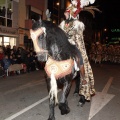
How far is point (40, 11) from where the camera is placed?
2845cm

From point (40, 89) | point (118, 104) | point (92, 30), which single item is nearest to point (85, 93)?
point (118, 104)

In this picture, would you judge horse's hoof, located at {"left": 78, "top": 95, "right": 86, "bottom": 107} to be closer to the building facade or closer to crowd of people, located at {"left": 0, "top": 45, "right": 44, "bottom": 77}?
crowd of people, located at {"left": 0, "top": 45, "right": 44, "bottom": 77}

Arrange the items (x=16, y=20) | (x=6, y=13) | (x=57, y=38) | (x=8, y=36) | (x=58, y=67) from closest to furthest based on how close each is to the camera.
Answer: (x=57, y=38), (x=58, y=67), (x=8, y=36), (x=6, y=13), (x=16, y=20)

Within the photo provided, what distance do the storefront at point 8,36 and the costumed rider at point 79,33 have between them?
1468cm

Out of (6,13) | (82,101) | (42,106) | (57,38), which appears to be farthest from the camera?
(6,13)

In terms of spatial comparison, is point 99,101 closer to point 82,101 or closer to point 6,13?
point 82,101

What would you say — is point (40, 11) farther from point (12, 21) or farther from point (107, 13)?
point (107, 13)

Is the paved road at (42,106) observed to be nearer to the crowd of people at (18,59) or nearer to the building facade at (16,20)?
the crowd of people at (18,59)

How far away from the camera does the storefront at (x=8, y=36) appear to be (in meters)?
20.3

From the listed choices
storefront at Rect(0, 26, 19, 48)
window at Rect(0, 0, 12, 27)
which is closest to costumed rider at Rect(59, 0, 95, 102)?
storefront at Rect(0, 26, 19, 48)

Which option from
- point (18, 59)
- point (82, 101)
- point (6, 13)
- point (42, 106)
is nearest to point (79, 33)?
point (82, 101)

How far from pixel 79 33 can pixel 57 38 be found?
1.62 m

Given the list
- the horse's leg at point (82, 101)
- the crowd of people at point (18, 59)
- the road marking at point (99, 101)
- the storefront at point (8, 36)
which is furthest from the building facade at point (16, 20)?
the horse's leg at point (82, 101)

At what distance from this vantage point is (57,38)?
4.61m
